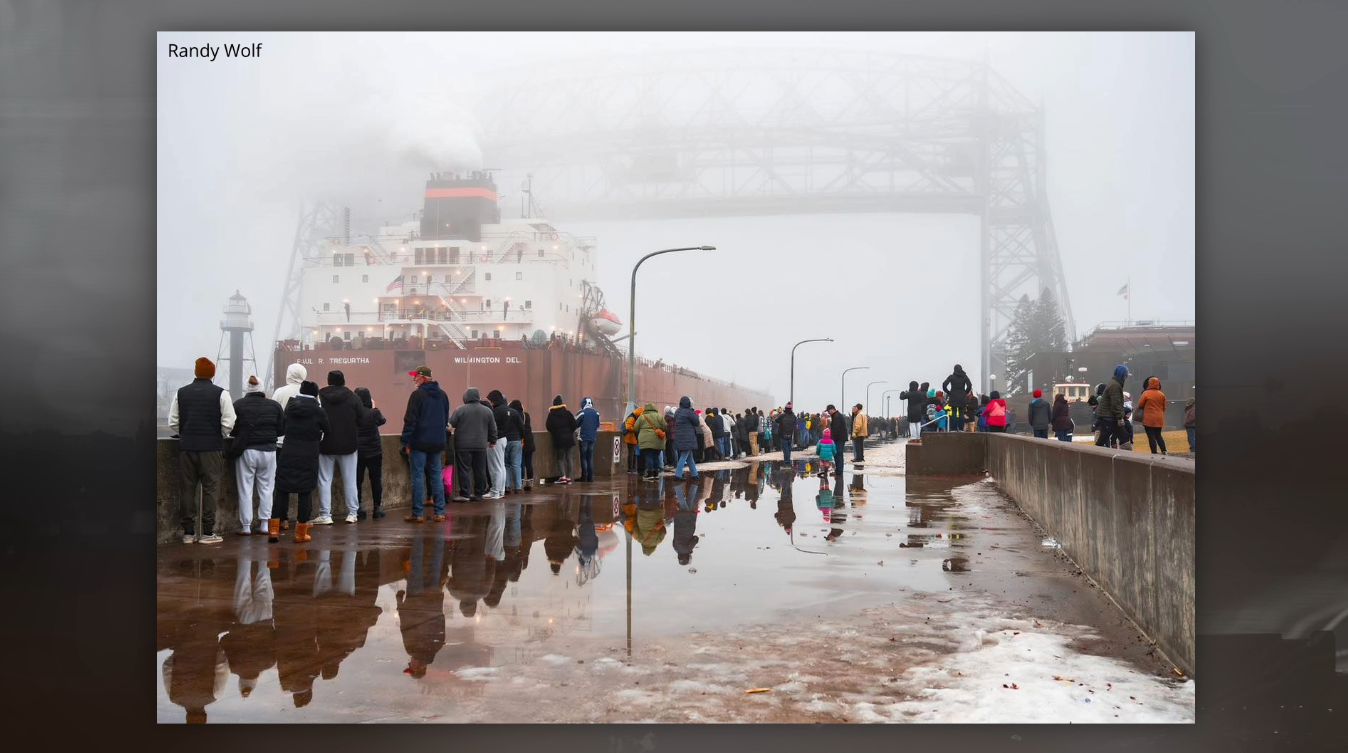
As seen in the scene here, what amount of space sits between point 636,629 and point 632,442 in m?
15.2

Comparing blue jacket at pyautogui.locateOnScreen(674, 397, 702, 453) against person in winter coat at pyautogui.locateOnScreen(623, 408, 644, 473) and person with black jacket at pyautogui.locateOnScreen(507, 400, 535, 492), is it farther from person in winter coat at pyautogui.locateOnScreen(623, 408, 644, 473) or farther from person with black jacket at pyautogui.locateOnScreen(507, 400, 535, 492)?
person with black jacket at pyautogui.locateOnScreen(507, 400, 535, 492)

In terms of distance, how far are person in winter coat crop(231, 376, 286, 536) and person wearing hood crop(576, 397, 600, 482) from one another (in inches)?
338

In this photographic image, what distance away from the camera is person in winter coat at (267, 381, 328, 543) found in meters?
9.74

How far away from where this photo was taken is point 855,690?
4.70 metres

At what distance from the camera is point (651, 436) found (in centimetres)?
1972

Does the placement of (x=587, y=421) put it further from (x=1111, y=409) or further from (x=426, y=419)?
(x=1111, y=409)

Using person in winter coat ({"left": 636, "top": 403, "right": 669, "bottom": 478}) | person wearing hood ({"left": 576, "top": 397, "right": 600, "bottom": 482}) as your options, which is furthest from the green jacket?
person wearing hood ({"left": 576, "top": 397, "right": 600, "bottom": 482})

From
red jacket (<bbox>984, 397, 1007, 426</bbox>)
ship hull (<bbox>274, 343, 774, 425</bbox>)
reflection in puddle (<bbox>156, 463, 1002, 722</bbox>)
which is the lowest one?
reflection in puddle (<bbox>156, 463, 1002, 722</bbox>)

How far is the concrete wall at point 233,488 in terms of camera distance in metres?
9.40

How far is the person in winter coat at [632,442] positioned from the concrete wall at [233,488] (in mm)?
1928
